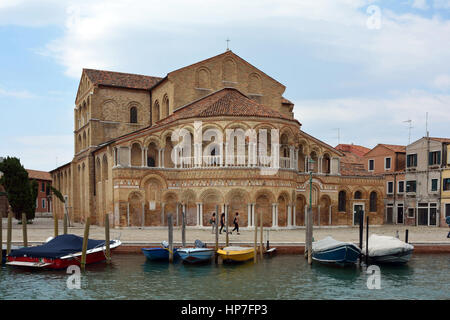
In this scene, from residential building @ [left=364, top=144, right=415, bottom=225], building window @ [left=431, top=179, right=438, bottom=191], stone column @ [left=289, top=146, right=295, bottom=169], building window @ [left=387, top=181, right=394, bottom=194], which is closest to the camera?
stone column @ [left=289, top=146, right=295, bottom=169]

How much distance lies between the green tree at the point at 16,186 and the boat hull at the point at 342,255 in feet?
86.3

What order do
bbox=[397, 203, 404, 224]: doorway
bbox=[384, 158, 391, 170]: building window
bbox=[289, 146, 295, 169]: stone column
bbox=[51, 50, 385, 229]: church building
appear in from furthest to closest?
bbox=[384, 158, 391, 170]: building window < bbox=[397, 203, 404, 224]: doorway < bbox=[289, 146, 295, 169]: stone column < bbox=[51, 50, 385, 229]: church building

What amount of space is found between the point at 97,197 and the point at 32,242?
16188 millimetres

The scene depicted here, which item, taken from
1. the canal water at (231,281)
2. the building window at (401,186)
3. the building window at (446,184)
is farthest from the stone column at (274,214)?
the building window at (401,186)

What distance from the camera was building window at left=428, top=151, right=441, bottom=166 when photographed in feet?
124

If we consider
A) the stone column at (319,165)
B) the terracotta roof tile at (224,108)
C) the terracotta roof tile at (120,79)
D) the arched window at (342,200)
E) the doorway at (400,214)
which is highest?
the terracotta roof tile at (120,79)

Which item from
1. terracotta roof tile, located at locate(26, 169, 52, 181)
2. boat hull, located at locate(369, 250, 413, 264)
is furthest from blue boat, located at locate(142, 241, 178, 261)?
terracotta roof tile, located at locate(26, 169, 52, 181)

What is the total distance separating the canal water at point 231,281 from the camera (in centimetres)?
1377

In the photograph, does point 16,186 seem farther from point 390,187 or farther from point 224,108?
point 390,187

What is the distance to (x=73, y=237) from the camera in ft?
60.5

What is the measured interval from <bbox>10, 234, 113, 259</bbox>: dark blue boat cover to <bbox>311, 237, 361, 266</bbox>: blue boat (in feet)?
32.3

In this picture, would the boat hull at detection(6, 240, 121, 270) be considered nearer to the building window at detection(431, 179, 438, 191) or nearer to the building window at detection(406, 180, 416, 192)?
the building window at detection(431, 179, 438, 191)

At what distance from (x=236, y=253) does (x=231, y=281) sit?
9.75ft

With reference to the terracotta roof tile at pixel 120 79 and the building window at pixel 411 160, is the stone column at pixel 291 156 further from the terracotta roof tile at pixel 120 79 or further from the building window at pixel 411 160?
the terracotta roof tile at pixel 120 79
